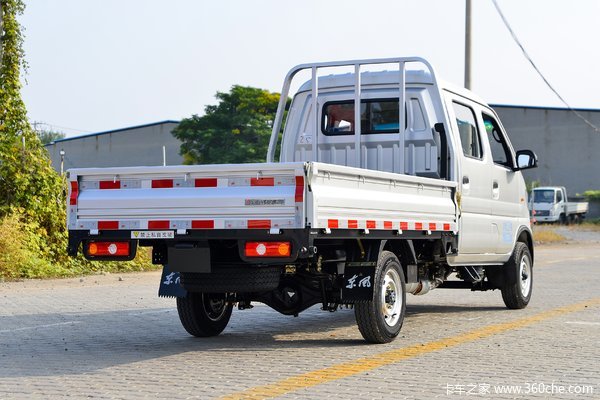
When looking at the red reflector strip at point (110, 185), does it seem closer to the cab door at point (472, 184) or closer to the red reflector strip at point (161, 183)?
the red reflector strip at point (161, 183)

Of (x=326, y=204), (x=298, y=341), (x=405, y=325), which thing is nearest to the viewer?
(x=326, y=204)

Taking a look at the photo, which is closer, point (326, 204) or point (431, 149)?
point (326, 204)

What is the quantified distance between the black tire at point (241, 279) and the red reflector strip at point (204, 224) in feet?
1.83

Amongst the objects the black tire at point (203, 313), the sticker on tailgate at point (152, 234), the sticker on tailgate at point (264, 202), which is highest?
the sticker on tailgate at point (264, 202)

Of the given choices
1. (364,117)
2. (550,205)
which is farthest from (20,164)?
(550,205)

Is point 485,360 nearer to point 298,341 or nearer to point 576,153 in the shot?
point 298,341

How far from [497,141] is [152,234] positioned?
5600 millimetres

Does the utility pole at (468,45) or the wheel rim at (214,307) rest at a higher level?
the utility pole at (468,45)

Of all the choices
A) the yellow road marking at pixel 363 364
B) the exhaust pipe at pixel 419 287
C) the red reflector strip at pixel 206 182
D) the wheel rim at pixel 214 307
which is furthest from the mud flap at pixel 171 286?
the exhaust pipe at pixel 419 287

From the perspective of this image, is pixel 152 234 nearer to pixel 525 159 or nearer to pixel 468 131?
pixel 468 131

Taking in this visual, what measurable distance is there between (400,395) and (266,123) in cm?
5815

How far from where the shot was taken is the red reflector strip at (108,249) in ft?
29.9

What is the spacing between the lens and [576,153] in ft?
211

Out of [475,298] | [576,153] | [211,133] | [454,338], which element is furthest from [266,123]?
[454,338]
